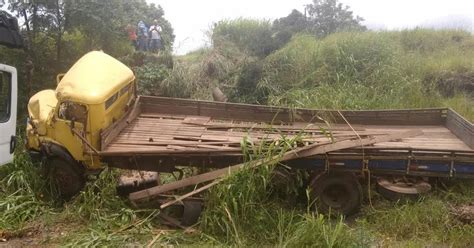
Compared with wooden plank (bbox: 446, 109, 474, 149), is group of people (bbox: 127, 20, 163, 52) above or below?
above

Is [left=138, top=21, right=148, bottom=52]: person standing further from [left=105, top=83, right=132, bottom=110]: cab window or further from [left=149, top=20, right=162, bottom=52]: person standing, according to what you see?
[left=105, top=83, right=132, bottom=110]: cab window

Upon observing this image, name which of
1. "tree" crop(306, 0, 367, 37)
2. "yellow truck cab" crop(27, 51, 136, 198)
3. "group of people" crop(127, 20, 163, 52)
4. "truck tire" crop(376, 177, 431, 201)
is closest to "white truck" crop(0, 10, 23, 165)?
"yellow truck cab" crop(27, 51, 136, 198)

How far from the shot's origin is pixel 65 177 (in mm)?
6051

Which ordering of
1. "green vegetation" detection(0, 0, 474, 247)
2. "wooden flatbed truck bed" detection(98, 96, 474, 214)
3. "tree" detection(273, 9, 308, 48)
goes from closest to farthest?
"green vegetation" detection(0, 0, 474, 247)
"wooden flatbed truck bed" detection(98, 96, 474, 214)
"tree" detection(273, 9, 308, 48)

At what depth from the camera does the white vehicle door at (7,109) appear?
5109mm

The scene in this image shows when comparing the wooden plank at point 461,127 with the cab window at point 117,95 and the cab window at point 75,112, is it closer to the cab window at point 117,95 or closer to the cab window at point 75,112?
the cab window at point 117,95

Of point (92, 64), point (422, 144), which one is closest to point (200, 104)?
point (92, 64)

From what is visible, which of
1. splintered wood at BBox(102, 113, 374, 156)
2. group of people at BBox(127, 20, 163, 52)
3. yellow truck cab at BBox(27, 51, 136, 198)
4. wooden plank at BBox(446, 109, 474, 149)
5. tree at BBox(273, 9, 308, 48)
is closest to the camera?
splintered wood at BBox(102, 113, 374, 156)

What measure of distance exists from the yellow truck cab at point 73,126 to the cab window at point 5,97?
0.80 meters

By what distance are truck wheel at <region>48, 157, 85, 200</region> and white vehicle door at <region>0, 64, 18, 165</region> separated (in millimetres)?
776

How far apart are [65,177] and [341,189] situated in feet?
12.3

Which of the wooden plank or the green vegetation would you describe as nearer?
the green vegetation

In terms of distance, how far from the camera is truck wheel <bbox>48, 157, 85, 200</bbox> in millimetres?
6016

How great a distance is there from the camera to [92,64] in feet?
21.7
